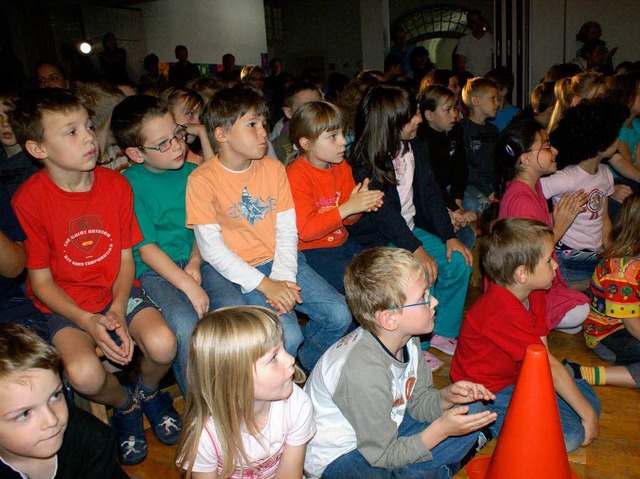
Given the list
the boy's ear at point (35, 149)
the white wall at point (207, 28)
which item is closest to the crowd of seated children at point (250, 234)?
the boy's ear at point (35, 149)

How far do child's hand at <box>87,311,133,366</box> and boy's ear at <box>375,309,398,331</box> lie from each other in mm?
926

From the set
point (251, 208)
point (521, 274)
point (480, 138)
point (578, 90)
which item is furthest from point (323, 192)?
point (578, 90)

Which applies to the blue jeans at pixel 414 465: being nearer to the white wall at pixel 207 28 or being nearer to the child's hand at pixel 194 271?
the child's hand at pixel 194 271

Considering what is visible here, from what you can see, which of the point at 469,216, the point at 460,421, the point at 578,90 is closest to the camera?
the point at 460,421

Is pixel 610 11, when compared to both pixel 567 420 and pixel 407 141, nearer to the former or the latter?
pixel 407 141

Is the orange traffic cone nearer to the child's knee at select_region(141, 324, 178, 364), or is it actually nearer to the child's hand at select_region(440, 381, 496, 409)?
the child's hand at select_region(440, 381, 496, 409)

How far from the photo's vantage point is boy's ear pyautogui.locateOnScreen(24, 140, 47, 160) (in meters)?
2.02

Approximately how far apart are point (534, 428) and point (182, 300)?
1.36 m

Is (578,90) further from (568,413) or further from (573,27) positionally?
(573,27)

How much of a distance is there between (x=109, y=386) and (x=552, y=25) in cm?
885

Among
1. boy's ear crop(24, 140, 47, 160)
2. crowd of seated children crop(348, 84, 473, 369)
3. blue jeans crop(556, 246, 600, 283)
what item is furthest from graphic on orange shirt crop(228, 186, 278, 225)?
blue jeans crop(556, 246, 600, 283)

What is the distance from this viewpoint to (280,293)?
2215mm

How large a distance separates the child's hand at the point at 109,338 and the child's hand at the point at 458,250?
1.70 m

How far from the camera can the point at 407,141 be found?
9.82 ft
